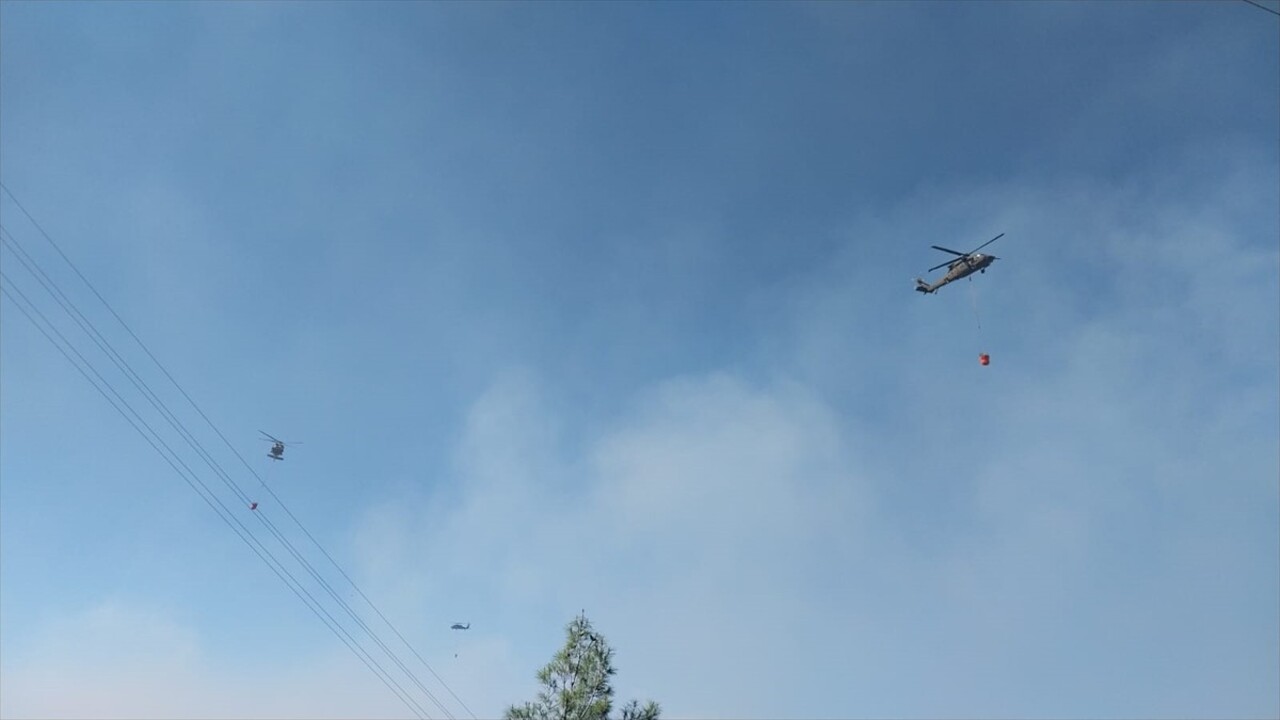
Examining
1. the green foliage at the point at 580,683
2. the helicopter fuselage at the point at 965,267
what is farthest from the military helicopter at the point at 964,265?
the green foliage at the point at 580,683

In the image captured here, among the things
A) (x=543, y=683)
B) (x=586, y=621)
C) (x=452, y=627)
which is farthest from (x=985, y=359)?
(x=452, y=627)

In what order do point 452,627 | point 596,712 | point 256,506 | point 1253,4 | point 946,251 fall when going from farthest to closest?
point 452,627
point 946,251
point 596,712
point 256,506
point 1253,4

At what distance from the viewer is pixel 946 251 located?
1617 inches

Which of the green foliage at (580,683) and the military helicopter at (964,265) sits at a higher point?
the military helicopter at (964,265)

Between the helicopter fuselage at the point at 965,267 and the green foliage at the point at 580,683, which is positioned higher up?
the helicopter fuselage at the point at 965,267

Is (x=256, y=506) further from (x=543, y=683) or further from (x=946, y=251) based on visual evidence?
(x=946, y=251)

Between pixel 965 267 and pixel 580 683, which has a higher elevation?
pixel 965 267

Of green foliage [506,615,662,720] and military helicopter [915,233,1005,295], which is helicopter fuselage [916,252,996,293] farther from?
green foliage [506,615,662,720]

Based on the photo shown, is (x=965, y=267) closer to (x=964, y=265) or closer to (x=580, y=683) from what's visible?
(x=964, y=265)

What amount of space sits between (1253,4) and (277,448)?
41923 mm

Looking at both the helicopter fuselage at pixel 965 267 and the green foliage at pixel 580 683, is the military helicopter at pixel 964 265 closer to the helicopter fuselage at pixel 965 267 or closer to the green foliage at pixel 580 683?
the helicopter fuselage at pixel 965 267

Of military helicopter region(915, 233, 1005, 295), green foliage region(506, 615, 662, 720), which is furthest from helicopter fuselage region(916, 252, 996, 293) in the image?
green foliage region(506, 615, 662, 720)

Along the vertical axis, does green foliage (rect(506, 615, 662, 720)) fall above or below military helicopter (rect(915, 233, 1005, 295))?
below

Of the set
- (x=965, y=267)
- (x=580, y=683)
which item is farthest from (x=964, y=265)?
(x=580, y=683)
